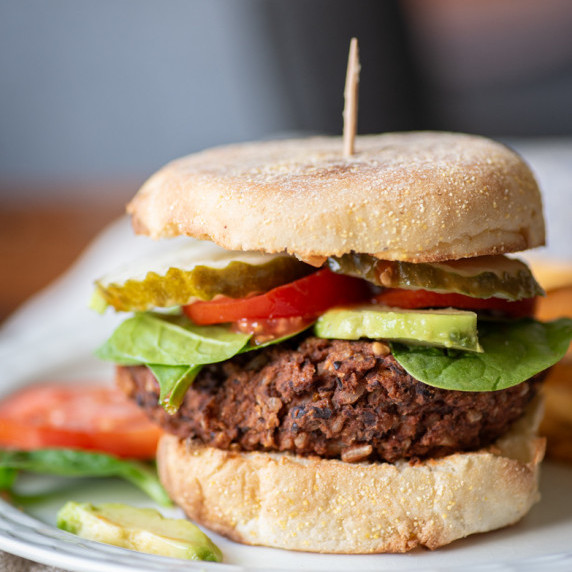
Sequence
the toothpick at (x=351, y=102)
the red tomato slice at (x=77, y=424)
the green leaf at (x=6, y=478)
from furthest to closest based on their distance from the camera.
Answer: the red tomato slice at (x=77, y=424) < the green leaf at (x=6, y=478) < the toothpick at (x=351, y=102)

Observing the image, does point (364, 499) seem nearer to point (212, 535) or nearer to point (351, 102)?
point (212, 535)

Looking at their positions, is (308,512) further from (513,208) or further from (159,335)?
(513,208)

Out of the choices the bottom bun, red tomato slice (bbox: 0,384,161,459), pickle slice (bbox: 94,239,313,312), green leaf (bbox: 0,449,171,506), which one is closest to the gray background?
red tomato slice (bbox: 0,384,161,459)

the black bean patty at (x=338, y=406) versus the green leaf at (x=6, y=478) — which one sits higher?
the black bean patty at (x=338, y=406)

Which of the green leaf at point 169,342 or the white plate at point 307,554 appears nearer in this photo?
the white plate at point 307,554

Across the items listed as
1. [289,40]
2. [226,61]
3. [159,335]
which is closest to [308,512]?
[159,335]

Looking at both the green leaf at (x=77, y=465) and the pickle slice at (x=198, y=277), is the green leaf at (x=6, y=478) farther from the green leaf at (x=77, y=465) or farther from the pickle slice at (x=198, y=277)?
the pickle slice at (x=198, y=277)

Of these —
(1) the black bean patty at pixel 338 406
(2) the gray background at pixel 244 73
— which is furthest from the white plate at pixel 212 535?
(2) the gray background at pixel 244 73
